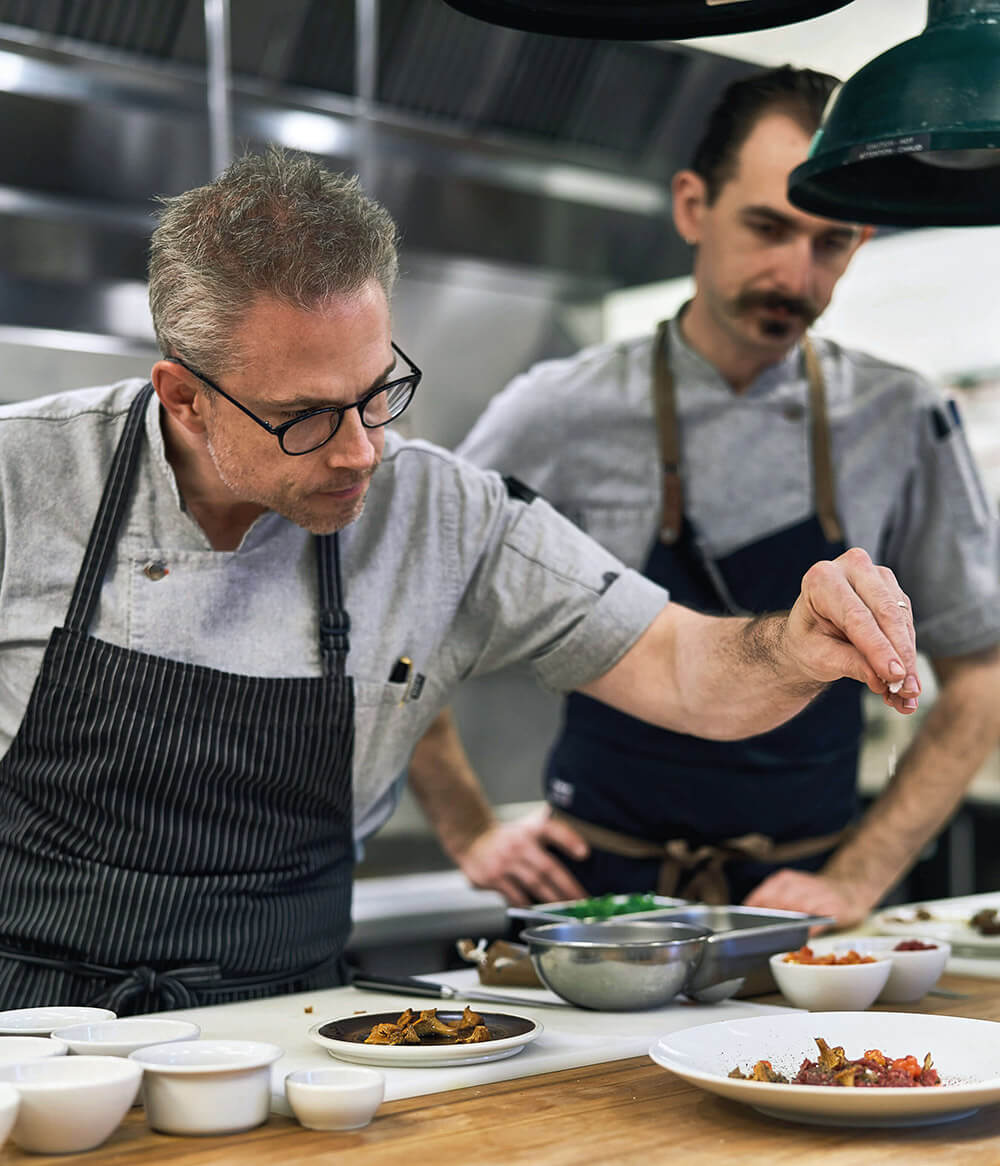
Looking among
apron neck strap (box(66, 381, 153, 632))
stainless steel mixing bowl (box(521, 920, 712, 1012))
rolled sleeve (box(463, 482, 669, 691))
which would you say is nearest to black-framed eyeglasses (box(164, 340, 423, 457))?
apron neck strap (box(66, 381, 153, 632))

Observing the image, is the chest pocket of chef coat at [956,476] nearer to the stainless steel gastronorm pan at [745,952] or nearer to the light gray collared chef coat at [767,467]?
the light gray collared chef coat at [767,467]

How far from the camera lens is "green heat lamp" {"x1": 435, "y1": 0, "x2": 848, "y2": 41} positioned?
1532mm

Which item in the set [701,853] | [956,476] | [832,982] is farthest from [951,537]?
[832,982]

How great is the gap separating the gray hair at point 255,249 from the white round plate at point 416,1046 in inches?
28.1

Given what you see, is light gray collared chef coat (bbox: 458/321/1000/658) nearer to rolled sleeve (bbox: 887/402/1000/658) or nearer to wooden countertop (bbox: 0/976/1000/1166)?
rolled sleeve (bbox: 887/402/1000/658)

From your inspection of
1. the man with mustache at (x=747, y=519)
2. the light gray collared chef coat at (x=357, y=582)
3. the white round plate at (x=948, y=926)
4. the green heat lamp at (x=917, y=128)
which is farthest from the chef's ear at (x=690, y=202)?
the white round plate at (x=948, y=926)

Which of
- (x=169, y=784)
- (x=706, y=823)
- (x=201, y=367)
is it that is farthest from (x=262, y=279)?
(x=706, y=823)

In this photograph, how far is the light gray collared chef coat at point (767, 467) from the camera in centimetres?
242

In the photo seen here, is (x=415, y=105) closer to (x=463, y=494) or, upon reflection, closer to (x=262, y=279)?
(x=463, y=494)

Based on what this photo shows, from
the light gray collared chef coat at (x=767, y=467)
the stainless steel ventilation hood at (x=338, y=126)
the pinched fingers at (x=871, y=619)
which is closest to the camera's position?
the pinched fingers at (x=871, y=619)

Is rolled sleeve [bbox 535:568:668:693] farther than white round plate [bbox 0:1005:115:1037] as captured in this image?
Yes

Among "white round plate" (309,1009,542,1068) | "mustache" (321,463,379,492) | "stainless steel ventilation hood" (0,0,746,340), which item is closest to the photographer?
"white round plate" (309,1009,542,1068)

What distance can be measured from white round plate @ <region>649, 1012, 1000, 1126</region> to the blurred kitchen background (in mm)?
1810

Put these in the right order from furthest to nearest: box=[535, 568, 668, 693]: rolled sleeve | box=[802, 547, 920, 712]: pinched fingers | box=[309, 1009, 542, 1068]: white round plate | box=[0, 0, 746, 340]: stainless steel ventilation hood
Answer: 1. box=[0, 0, 746, 340]: stainless steel ventilation hood
2. box=[535, 568, 668, 693]: rolled sleeve
3. box=[802, 547, 920, 712]: pinched fingers
4. box=[309, 1009, 542, 1068]: white round plate
